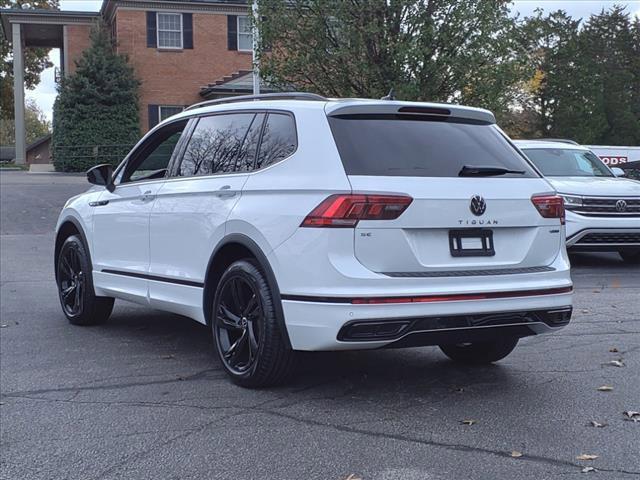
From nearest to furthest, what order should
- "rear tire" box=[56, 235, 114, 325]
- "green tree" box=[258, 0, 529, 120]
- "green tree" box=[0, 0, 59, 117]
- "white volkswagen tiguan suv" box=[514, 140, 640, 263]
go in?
"rear tire" box=[56, 235, 114, 325] < "white volkswagen tiguan suv" box=[514, 140, 640, 263] < "green tree" box=[258, 0, 529, 120] < "green tree" box=[0, 0, 59, 117]

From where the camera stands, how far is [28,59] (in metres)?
54.1

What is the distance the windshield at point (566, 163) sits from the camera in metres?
12.2

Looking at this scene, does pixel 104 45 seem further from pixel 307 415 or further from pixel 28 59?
pixel 307 415

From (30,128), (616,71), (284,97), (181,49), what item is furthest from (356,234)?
(30,128)

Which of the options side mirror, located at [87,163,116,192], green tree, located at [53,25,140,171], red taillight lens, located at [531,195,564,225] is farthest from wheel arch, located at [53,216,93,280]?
green tree, located at [53,25,140,171]

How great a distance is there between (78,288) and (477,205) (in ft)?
14.1

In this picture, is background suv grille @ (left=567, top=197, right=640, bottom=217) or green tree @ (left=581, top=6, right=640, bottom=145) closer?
background suv grille @ (left=567, top=197, right=640, bottom=217)

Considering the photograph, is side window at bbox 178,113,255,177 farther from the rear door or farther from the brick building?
the brick building

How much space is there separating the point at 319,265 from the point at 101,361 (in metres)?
2.48

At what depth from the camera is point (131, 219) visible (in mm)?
6523

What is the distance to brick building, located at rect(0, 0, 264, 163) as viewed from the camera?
1375 inches

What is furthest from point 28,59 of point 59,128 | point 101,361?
point 101,361

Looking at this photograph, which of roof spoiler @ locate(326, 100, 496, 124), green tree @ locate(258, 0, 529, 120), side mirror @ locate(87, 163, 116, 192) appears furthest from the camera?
green tree @ locate(258, 0, 529, 120)

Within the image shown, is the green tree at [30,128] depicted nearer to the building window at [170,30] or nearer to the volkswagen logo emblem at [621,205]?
the building window at [170,30]
